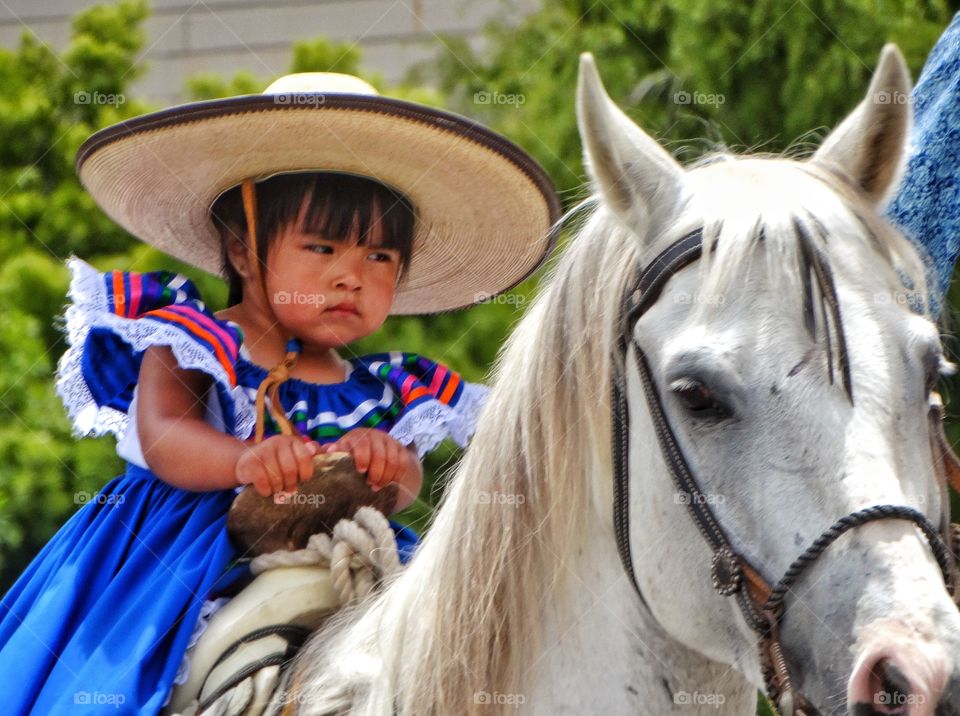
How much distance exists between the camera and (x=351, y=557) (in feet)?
6.58

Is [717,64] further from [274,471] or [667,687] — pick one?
[667,687]

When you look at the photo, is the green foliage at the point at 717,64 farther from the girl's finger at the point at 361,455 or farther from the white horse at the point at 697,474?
the white horse at the point at 697,474

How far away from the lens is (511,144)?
85.4 inches

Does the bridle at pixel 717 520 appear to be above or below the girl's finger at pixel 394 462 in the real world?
below

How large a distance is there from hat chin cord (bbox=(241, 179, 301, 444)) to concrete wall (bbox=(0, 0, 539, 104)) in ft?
18.1

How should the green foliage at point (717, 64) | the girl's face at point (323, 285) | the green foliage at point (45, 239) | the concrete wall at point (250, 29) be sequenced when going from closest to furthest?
the girl's face at point (323, 285) → the green foliage at point (45, 239) → the green foliage at point (717, 64) → the concrete wall at point (250, 29)

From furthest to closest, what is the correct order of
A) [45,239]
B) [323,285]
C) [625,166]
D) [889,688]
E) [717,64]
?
1. [45,239]
2. [717,64]
3. [323,285]
4. [625,166]
5. [889,688]

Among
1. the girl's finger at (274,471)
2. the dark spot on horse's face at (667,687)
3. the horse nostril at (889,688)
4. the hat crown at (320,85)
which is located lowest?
the horse nostril at (889,688)

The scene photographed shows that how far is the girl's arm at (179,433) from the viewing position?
199 centimetres

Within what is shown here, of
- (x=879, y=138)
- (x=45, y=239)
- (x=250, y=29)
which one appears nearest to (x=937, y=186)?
(x=879, y=138)

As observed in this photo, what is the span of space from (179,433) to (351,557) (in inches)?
13.1

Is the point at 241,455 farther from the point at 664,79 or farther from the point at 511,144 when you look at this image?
the point at 664,79

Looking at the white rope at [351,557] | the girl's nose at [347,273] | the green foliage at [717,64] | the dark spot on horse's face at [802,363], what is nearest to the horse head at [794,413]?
the dark spot on horse's face at [802,363]

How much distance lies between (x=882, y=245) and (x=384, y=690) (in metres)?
0.88
